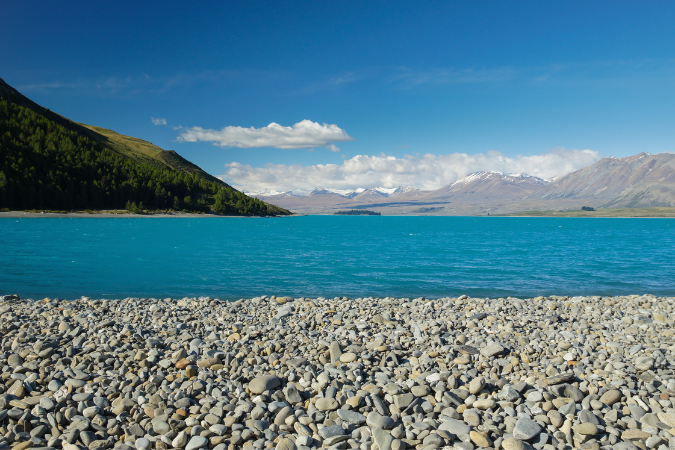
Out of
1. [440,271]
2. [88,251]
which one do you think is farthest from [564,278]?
[88,251]

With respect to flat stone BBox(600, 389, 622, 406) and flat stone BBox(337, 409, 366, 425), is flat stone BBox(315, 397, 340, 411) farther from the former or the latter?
flat stone BBox(600, 389, 622, 406)

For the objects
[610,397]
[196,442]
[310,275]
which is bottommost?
[310,275]

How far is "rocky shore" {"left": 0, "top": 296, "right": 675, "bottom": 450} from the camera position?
7.44 meters

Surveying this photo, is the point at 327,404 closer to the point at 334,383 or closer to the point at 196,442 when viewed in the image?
the point at 334,383

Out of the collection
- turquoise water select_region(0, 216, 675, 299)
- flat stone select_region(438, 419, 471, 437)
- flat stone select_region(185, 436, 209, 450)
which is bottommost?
turquoise water select_region(0, 216, 675, 299)

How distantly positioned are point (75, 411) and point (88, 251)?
4828cm

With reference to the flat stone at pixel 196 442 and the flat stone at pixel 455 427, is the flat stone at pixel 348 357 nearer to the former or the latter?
the flat stone at pixel 455 427

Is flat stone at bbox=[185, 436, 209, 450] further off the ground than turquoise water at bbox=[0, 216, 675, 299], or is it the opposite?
flat stone at bbox=[185, 436, 209, 450]

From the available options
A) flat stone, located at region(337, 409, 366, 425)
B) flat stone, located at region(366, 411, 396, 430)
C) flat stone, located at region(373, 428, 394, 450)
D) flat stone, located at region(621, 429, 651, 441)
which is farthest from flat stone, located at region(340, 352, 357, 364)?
flat stone, located at region(621, 429, 651, 441)

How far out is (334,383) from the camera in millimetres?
9414

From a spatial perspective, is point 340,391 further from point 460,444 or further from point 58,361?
point 58,361

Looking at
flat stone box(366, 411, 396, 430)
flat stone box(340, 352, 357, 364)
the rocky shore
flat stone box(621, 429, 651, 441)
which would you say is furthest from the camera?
flat stone box(340, 352, 357, 364)

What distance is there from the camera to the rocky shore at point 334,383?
24.4 ft

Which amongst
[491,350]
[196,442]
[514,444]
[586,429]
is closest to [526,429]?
[514,444]
